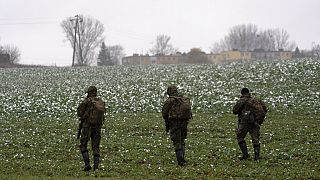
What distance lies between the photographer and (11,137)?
1778 centimetres

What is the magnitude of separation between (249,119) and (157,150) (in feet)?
11.3

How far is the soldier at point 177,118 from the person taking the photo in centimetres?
1223

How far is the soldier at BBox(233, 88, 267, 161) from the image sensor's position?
1276 centimetres

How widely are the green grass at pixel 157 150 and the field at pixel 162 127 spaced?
0.09ft

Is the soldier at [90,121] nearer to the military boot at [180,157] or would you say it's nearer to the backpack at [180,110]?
the backpack at [180,110]

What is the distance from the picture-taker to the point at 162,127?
1967 cm

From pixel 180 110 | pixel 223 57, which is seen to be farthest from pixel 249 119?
pixel 223 57

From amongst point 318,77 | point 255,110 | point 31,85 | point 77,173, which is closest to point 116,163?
point 77,173

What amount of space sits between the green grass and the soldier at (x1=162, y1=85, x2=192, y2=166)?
517 mm

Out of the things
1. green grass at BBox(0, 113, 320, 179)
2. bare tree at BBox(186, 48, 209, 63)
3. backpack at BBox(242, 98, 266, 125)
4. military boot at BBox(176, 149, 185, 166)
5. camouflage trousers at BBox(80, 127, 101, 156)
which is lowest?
green grass at BBox(0, 113, 320, 179)

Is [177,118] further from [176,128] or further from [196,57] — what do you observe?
[196,57]

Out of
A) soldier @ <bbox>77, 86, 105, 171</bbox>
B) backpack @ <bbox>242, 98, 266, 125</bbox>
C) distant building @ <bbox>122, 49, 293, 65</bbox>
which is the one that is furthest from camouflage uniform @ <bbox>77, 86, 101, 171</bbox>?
distant building @ <bbox>122, 49, 293, 65</bbox>

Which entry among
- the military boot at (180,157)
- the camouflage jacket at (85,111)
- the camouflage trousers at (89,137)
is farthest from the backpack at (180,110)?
the camouflage jacket at (85,111)

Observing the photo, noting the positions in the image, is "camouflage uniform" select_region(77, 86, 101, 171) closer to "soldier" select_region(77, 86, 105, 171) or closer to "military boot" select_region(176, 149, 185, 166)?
"soldier" select_region(77, 86, 105, 171)
